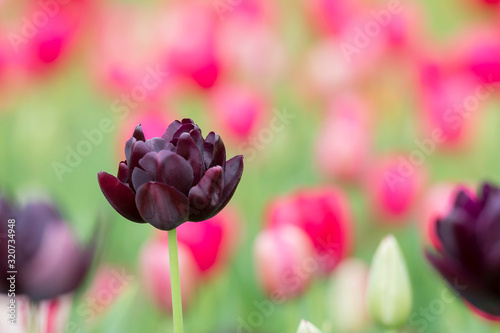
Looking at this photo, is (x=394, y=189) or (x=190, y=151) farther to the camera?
(x=394, y=189)

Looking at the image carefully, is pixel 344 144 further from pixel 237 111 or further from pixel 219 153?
pixel 219 153

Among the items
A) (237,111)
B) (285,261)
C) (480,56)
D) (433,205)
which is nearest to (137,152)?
(285,261)

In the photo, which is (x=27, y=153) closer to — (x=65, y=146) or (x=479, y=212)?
(x=65, y=146)

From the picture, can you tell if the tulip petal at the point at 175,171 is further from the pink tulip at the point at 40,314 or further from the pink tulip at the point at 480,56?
the pink tulip at the point at 480,56

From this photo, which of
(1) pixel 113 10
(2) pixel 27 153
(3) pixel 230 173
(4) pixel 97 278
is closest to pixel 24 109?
(2) pixel 27 153

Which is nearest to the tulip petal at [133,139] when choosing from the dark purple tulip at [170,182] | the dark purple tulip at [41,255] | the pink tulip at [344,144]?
the dark purple tulip at [170,182]
